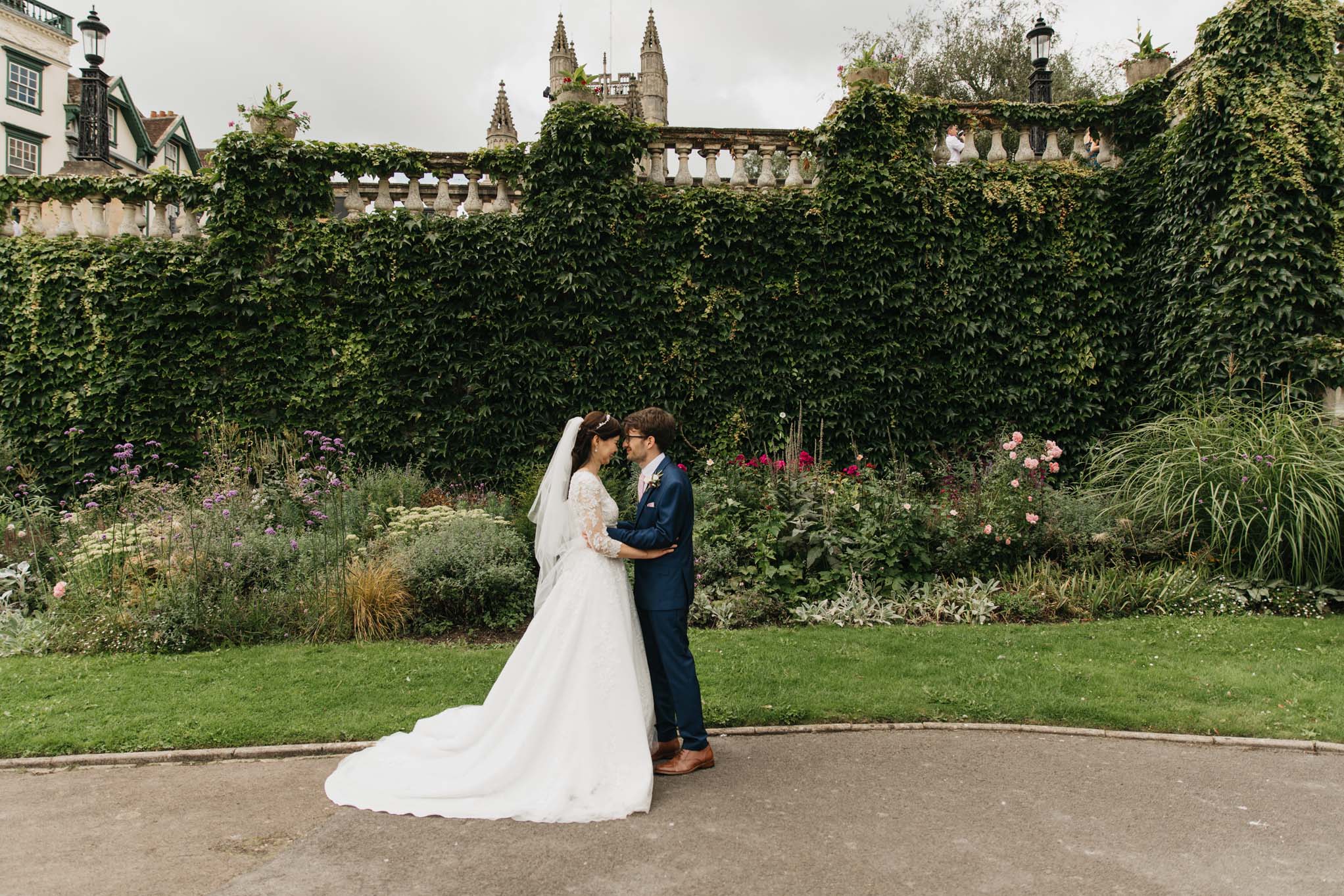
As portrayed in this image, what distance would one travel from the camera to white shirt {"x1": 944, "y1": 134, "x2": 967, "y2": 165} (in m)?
11.9

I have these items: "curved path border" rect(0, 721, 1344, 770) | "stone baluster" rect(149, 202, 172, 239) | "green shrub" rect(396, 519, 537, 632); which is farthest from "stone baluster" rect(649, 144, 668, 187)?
"curved path border" rect(0, 721, 1344, 770)

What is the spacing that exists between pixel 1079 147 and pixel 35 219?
13.4m

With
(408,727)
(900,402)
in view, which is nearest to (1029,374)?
(900,402)

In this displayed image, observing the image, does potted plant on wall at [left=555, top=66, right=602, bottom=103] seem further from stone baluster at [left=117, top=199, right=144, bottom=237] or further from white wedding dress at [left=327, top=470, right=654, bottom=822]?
white wedding dress at [left=327, top=470, right=654, bottom=822]

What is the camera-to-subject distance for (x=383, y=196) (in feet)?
36.9

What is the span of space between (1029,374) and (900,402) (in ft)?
5.44

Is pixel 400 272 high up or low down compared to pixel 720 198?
down

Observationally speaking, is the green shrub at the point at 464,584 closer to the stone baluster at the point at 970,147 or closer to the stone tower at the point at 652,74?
the stone baluster at the point at 970,147

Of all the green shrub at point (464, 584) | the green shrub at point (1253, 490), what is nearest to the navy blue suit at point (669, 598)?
the green shrub at point (464, 584)

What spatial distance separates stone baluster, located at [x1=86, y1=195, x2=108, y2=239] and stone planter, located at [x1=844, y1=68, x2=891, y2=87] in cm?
947

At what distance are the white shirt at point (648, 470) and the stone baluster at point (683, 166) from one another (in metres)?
7.19

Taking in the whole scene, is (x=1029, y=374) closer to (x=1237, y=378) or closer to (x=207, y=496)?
(x=1237, y=378)

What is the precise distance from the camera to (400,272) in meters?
11.1

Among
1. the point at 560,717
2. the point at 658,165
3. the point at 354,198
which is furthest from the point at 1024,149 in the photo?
the point at 560,717
